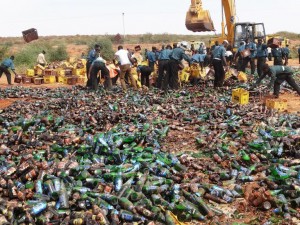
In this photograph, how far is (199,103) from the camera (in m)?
12.6

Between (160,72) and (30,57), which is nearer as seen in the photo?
(160,72)

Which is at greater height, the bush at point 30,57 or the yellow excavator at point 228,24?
the yellow excavator at point 228,24

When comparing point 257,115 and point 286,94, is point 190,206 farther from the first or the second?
point 286,94

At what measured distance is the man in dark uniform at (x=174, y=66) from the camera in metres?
15.7

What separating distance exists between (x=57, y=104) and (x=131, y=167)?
6.78 m

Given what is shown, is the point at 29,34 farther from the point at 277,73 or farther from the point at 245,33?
the point at 277,73

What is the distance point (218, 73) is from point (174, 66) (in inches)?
68.6

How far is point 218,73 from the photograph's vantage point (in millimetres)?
16000

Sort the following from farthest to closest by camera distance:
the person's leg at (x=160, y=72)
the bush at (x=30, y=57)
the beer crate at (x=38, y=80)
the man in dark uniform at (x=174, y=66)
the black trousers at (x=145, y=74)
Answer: the bush at (x=30, y=57) → the beer crate at (x=38, y=80) → the black trousers at (x=145, y=74) → the person's leg at (x=160, y=72) → the man in dark uniform at (x=174, y=66)

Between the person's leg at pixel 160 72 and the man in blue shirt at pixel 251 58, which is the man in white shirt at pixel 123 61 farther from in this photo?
the man in blue shirt at pixel 251 58

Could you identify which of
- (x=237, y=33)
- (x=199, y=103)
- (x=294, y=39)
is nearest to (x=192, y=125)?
(x=199, y=103)

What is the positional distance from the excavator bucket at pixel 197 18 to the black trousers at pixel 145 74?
719 centimetres

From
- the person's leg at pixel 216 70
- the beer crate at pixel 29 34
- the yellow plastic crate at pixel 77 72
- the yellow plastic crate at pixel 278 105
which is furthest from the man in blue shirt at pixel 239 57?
the beer crate at pixel 29 34

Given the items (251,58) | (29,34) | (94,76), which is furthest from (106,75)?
(29,34)
